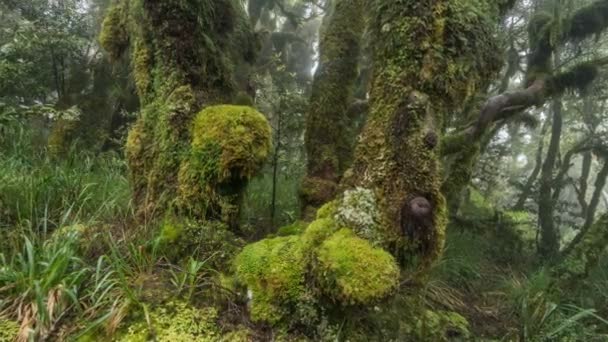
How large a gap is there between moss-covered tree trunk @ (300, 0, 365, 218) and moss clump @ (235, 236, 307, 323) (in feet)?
6.85

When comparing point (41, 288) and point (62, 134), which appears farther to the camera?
point (62, 134)

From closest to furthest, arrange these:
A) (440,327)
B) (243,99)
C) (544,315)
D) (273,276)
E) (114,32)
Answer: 1. (273,276)
2. (440,327)
3. (544,315)
4. (114,32)
5. (243,99)

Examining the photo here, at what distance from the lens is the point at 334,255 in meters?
2.74

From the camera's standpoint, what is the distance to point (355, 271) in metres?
2.65

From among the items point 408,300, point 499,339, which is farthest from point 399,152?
point 499,339

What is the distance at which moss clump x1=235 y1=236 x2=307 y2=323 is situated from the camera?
2.81 metres

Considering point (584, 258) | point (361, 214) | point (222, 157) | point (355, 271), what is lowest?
point (584, 258)

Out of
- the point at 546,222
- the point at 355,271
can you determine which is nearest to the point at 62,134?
the point at 355,271

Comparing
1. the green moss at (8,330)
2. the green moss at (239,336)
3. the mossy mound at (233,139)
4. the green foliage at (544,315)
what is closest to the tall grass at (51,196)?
the green moss at (8,330)

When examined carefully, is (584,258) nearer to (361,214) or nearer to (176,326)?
(361,214)

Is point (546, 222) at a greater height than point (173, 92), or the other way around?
point (173, 92)

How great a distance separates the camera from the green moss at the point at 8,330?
2.47 metres

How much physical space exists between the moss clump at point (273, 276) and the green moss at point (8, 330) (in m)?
1.33

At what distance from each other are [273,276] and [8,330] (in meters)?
1.57
